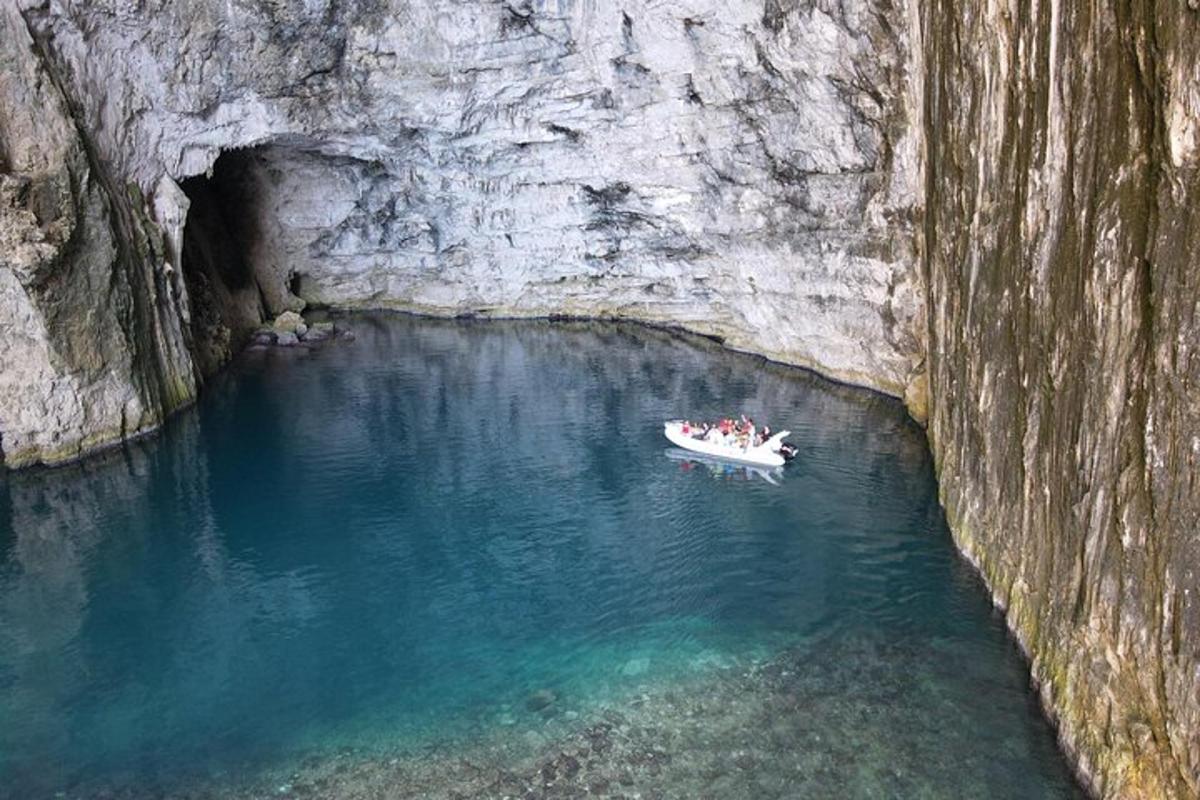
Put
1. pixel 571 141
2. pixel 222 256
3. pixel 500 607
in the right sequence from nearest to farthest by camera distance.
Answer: pixel 500 607
pixel 571 141
pixel 222 256

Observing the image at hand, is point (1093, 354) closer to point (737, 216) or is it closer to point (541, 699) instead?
point (541, 699)

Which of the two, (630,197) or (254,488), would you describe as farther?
(630,197)

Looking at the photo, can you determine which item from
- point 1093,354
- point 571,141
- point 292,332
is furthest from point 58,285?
point 1093,354

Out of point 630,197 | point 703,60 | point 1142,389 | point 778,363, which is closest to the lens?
point 1142,389

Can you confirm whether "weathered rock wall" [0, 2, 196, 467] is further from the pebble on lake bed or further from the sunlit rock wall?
the pebble on lake bed

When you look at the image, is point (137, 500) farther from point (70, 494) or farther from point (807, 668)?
point (807, 668)

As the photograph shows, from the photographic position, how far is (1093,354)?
37.2 feet

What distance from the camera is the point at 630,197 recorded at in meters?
39.0

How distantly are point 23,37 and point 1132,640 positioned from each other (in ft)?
101

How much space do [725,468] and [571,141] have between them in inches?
728

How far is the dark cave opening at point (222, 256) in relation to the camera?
38688 mm

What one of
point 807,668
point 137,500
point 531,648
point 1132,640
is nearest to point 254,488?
point 137,500

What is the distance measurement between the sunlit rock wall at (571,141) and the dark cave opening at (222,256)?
0.55 metres

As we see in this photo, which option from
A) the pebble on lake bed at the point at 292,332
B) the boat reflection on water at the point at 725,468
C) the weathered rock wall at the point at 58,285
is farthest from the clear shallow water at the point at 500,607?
the pebble on lake bed at the point at 292,332
